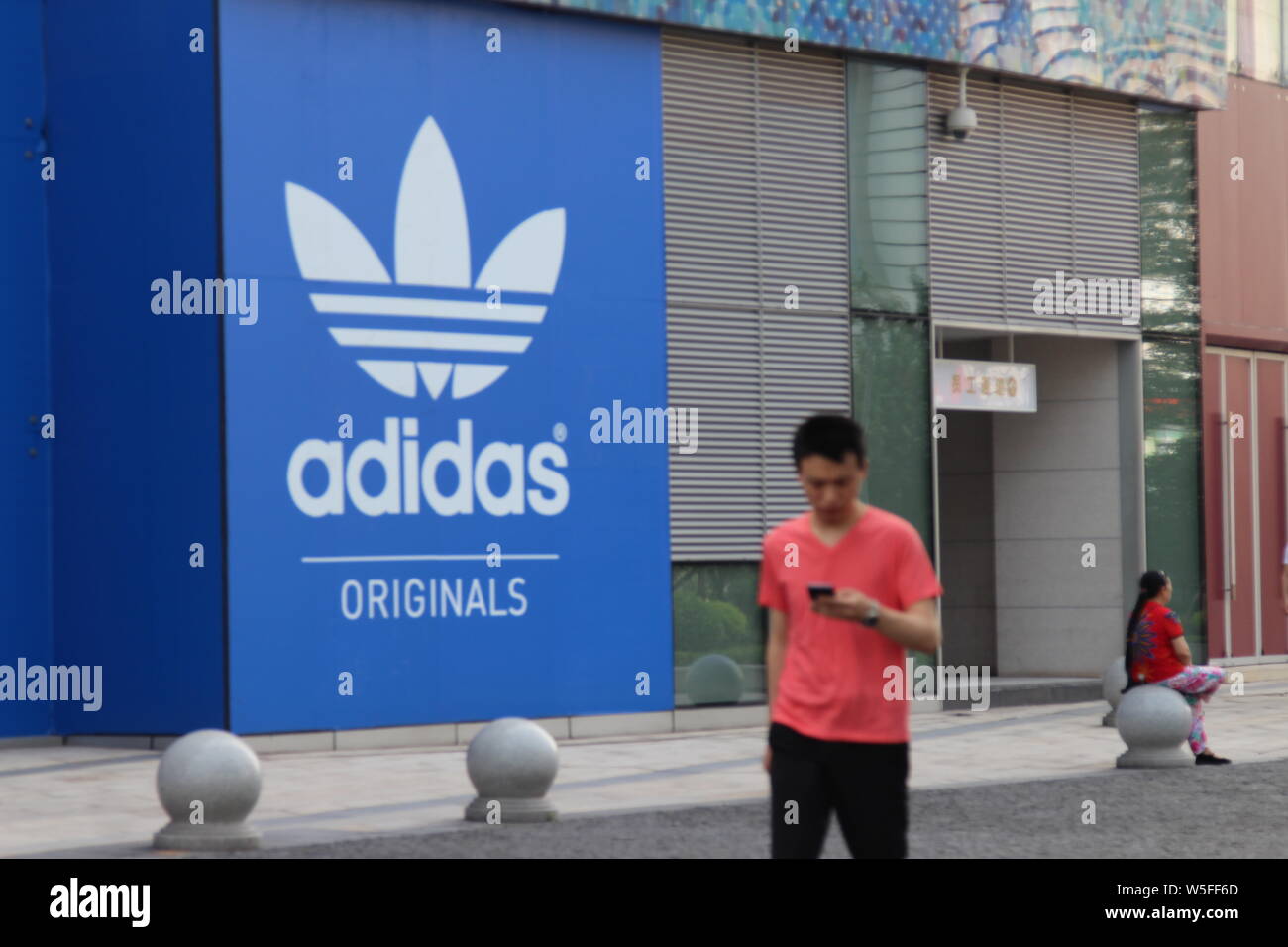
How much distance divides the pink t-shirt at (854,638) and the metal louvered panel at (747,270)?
1235cm

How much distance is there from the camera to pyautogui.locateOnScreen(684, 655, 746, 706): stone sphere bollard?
18.9 m

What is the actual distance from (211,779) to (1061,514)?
1455cm

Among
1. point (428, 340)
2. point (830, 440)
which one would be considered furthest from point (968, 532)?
point (830, 440)

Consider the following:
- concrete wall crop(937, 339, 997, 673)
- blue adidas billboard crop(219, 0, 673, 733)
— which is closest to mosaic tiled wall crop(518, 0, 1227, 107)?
blue adidas billboard crop(219, 0, 673, 733)

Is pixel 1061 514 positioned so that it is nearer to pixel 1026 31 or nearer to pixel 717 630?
pixel 1026 31

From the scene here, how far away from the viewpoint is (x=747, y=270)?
63.3 ft

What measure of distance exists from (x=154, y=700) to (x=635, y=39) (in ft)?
23.0

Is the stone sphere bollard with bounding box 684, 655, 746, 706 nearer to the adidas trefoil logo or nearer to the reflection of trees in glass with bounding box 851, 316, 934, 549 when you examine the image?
the reflection of trees in glass with bounding box 851, 316, 934, 549

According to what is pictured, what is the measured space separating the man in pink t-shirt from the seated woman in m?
9.59

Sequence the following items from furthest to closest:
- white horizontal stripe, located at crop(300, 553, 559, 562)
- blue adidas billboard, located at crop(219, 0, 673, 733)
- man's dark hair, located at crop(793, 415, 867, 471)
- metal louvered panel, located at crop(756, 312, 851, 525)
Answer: metal louvered panel, located at crop(756, 312, 851, 525) < white horizontal stripe, located at crop(300, 553, 559, 562) < blue adidas billboard, located at crop(219, 0, 673, 733) < man's dark hair, located at crop(793, 415, 867, 471)

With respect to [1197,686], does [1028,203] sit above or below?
above
